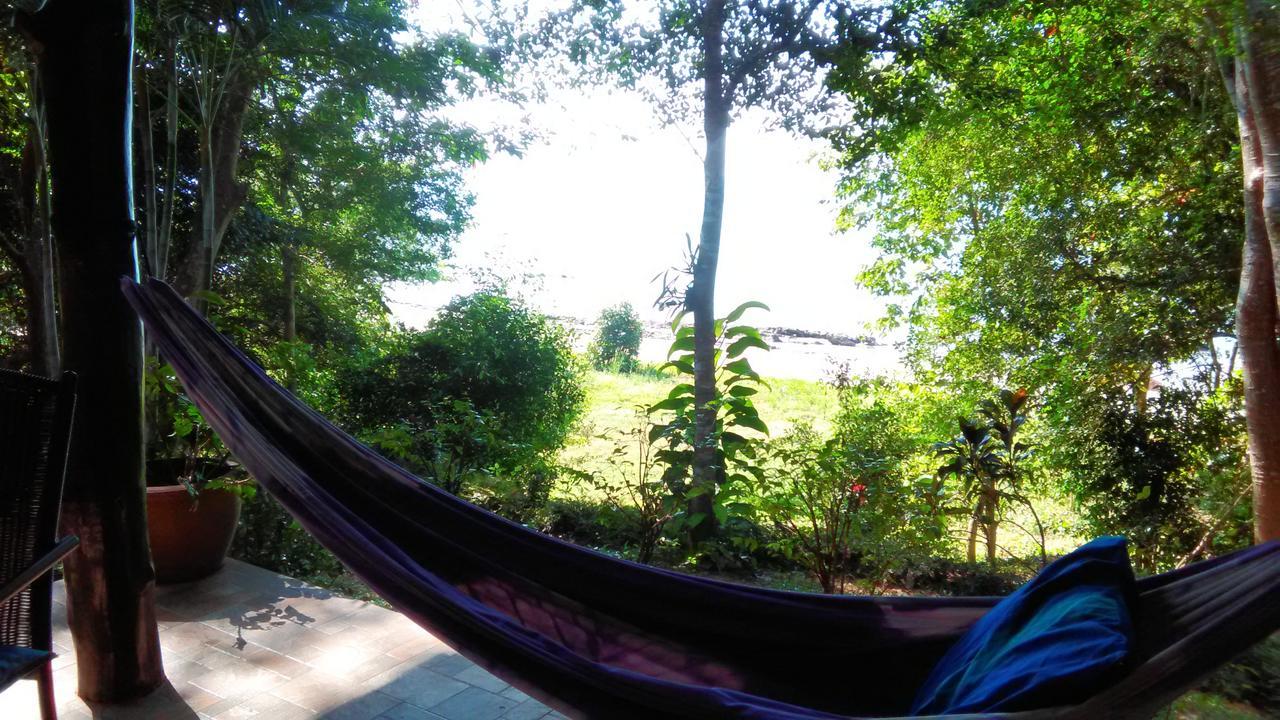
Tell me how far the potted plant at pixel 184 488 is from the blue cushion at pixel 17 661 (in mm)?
1126

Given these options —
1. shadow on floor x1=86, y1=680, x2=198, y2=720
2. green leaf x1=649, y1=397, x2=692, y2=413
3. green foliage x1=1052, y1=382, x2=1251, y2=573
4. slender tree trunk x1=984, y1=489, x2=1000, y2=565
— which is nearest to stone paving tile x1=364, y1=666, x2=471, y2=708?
shadow on floor x1=86, y1=680, x2=198, y2=720

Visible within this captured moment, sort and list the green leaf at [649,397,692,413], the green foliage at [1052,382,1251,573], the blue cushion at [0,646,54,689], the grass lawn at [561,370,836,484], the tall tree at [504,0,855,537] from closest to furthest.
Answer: the blue cushion at [0,646,54,689], the tall tree at [504,0,855,537], the green leaf at [649,397,692,413], the green foliage at [1052,382,1251,573], the grass lawn at [561,370,836,484]

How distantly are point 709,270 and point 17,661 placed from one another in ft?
8.93

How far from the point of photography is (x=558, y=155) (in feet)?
19.5

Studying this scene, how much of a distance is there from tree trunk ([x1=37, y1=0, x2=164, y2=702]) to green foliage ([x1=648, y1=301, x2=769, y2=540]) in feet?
6.99

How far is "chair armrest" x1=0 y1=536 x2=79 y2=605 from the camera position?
1237 mm

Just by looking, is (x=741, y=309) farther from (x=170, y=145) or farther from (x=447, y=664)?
(x=170, y=145)

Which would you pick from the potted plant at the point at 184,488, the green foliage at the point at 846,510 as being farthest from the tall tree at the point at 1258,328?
the potted plant at the point at 184,488

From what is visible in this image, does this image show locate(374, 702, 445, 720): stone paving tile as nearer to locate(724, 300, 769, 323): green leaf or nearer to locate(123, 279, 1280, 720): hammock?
locate(123, 279, 1280, 720): hammock

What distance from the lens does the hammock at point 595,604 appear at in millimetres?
1035

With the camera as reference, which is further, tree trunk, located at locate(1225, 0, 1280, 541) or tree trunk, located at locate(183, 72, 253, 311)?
tree trunk, located at locate(183, 72, 253, 311)

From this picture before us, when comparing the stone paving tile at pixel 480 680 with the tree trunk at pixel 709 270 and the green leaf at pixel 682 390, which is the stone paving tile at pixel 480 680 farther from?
the green leaf at pixel 682 390

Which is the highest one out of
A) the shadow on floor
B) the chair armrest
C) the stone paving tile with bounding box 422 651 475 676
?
the chair armrest

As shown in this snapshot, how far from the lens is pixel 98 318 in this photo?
1.60 meters
